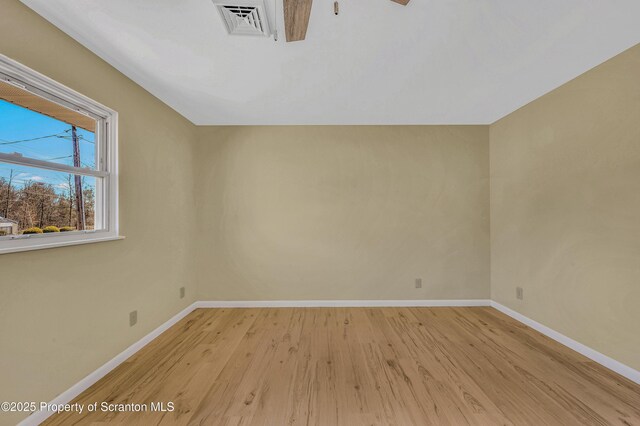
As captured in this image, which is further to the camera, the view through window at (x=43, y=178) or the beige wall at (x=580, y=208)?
the beige wall at (x=580, y=208)

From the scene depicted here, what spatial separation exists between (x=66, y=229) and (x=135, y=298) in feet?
2.76

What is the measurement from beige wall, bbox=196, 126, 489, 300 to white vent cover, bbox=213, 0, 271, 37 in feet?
5.73

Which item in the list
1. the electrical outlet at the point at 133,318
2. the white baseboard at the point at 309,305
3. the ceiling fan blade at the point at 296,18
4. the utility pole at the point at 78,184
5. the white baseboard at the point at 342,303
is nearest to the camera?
the ceiling fan blade at the point at 296,18

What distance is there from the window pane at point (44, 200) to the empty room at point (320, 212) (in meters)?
0.02

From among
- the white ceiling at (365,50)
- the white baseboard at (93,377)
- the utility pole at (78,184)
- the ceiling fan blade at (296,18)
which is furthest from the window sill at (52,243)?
the ceiling fan blade at (296,18)

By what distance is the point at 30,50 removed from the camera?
1.47m

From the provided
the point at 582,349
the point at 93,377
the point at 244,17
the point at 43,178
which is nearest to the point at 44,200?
the point at 43,178

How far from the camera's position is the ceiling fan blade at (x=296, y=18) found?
1.35 m

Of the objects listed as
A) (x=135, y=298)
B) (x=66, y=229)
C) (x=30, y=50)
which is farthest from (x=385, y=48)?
(x=135, y=298)

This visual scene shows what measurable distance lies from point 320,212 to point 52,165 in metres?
2.47

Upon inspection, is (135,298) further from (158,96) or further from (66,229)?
(158,96)

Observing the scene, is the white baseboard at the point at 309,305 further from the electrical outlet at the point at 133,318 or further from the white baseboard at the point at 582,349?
the electrical outlet at the point at 133,318

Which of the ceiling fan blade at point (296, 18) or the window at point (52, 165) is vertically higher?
the ceiling fan blade at point (296, 18)

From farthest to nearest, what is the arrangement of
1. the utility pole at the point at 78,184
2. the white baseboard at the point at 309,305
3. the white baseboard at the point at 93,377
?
the utility pole at the point at 78,184 < the white baseboard at the point at 309,305 < the white baseboard at the point at 93,377
